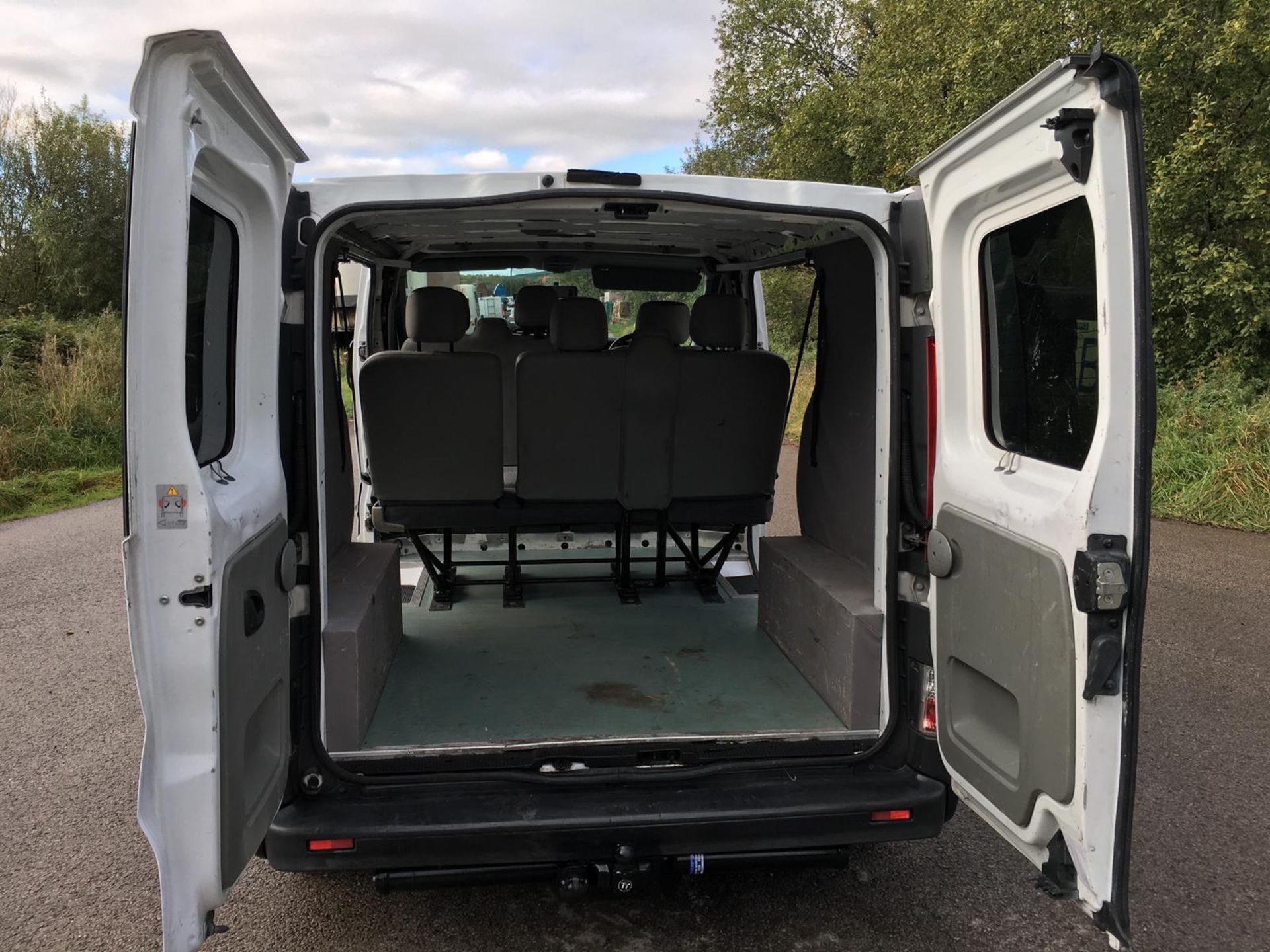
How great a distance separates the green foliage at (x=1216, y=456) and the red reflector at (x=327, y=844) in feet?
25.7

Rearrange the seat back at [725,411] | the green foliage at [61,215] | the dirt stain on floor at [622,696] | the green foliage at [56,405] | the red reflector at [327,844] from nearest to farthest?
1. the red reflector at [327,844]
2. the dirt stain on floor at [622,696]
3. the seat back at [725,411]
4. the green foliage at [56,405]
5. the green foliage at [61,215]

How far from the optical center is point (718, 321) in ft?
13.2

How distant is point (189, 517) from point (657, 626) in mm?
2486

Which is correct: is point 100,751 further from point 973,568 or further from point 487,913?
point 973,568

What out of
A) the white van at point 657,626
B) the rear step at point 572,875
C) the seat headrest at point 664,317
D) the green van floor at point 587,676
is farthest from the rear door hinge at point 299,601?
the seat headrest at point 664,317

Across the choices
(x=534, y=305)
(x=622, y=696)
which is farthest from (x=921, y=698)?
(x=534, y=305)

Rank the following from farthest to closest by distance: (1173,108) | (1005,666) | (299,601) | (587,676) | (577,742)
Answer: (1173,108) → (587,676) → (577,742) → (299,601) → (1005,666)

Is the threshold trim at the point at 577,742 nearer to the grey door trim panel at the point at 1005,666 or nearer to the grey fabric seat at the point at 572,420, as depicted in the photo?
the grey door trim panel at the point at 1005,666

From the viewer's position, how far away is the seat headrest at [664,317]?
491 centimetres

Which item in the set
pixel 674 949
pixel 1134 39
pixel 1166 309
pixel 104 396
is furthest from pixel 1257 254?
pixel 104 396

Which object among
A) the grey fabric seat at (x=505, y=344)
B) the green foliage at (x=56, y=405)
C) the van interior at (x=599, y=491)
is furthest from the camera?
the green foliage at (x=56, y=405)

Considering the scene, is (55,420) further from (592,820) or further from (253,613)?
(592,820)

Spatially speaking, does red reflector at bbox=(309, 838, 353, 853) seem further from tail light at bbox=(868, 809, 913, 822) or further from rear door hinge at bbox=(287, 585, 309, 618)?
tail light at bbox=(868, 809, 913, 822)

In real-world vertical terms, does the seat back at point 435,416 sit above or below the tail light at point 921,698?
above
